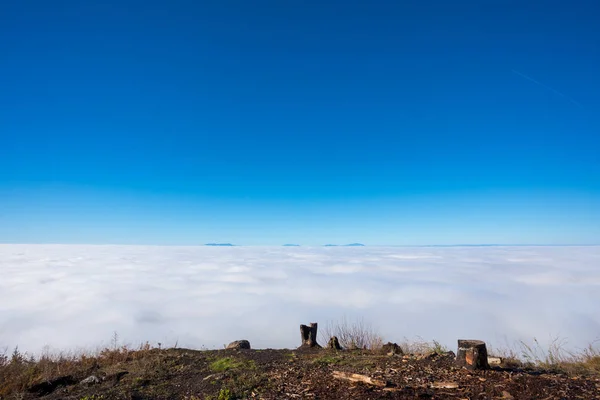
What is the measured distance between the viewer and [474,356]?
694cm

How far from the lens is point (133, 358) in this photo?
1122cm

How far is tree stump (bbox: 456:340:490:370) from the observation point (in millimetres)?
6938

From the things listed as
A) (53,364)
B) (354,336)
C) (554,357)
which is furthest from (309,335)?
(53,364)

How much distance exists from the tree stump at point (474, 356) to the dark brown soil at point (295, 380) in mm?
212

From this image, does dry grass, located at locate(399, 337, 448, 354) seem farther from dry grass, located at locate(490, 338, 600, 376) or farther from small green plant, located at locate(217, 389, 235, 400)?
small green plant, located at locate(217, 389, 235, 400)

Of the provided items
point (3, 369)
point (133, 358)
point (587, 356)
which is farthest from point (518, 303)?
point (3, 369)

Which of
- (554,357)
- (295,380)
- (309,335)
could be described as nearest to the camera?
(295,380)

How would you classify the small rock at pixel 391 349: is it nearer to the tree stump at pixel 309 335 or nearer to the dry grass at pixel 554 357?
the tree stump at pixel 309 335

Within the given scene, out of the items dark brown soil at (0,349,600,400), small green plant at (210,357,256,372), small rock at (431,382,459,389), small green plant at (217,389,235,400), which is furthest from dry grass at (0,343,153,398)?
small rock at (431,382,459,389)

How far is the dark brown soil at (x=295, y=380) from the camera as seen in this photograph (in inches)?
234

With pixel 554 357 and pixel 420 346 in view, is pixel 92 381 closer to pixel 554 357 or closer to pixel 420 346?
pixel 420 346

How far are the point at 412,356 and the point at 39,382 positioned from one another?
10.00 m

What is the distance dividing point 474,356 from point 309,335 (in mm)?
6001

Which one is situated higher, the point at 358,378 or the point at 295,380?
the point at 358,378
